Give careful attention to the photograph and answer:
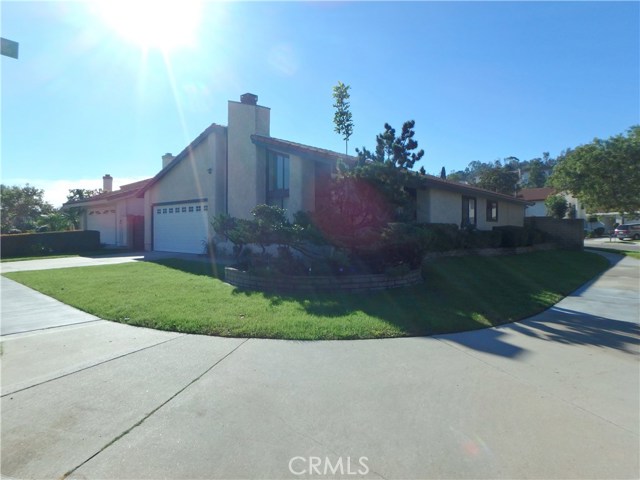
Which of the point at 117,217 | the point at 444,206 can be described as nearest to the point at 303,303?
the point at 444,206

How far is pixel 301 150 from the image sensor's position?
12.9 m

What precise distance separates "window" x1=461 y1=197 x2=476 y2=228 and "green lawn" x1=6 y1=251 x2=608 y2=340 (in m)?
6.69

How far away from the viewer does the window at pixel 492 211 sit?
68.1ft

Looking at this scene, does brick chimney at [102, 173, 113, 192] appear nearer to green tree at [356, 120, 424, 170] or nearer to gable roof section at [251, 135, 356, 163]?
gable roof section at [251, 135, 356, 163]

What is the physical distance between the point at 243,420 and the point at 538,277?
11.1m

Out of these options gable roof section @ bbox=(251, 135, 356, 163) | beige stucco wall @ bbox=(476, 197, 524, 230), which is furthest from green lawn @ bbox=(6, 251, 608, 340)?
beige stucco wall @ bbox=(476, 197, 524, 230)

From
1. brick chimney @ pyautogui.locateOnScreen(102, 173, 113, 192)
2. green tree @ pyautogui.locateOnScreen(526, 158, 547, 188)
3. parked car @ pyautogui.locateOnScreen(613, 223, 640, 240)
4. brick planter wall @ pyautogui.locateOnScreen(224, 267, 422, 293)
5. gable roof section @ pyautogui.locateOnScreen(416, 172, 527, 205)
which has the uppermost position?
green tree @ pyautogui.locateOnScreen(526, 158, 547, 188)

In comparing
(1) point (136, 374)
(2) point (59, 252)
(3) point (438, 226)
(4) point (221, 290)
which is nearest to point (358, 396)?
(1) point (136, 374)

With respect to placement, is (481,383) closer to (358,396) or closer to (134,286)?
(358,396)

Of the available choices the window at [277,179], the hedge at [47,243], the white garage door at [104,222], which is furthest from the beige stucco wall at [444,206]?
the white garage door at [104,222]

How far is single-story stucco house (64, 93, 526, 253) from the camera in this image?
44.8 ft

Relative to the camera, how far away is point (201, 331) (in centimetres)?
562

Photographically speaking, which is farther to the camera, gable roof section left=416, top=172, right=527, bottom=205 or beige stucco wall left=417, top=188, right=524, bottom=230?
beige stucco wall left=417, top=188, right=524, bottom=230

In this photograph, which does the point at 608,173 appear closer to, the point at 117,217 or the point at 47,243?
the point at 117,217
